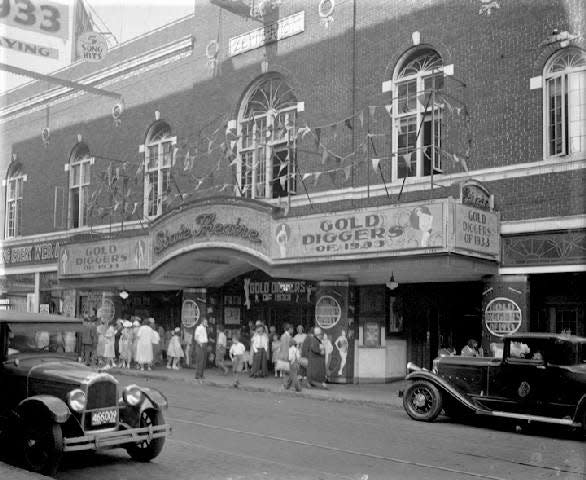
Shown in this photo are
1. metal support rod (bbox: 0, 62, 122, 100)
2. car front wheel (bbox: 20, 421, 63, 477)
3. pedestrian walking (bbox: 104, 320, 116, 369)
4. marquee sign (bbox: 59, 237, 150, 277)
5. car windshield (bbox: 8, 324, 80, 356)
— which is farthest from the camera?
metal support rod (bbox: 0, 62, 122, 100)

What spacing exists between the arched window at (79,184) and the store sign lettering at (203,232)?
935 centimetres

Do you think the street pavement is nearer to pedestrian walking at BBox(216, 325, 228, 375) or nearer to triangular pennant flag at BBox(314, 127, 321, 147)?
triangular pennant flag at BBox(314, 127, 321, 147)

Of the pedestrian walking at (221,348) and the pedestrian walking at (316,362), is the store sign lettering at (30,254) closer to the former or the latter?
the pedestrian walking at (221,348)

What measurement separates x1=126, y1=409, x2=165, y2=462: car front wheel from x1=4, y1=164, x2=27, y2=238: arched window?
28708 mm

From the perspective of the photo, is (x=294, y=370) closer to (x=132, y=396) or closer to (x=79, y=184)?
(x=132, y=396)

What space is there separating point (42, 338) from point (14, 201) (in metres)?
29.1

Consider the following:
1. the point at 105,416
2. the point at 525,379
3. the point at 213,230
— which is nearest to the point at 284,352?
the point at 213,230

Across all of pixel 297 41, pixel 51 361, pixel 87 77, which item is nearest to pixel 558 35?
pixel 297 41

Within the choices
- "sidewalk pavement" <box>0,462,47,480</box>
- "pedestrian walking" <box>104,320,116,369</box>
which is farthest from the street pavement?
"pedestrian walking" <box>104,320,116,369</box>

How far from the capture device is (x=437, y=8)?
20172 millimetres

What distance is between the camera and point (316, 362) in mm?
20453

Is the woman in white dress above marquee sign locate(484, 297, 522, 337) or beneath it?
beneath

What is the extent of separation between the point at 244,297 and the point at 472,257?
426 inches

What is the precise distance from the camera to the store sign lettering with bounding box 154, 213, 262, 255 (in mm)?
21422
